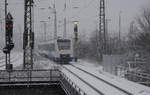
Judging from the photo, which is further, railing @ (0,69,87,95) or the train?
the train

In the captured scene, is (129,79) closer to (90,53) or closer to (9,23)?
(9,23)

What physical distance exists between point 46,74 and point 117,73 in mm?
6962

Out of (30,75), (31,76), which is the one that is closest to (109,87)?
(30,75)

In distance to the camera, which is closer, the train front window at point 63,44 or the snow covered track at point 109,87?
the snow covered track at point 109,87

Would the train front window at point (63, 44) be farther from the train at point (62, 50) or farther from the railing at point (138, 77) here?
the railing at point (138, 77)

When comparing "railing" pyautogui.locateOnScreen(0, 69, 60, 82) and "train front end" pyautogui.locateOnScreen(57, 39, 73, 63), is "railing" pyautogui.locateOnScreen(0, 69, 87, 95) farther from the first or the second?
"train front end" pyautogui.locateOnScreen(57, 39, 73, 63)

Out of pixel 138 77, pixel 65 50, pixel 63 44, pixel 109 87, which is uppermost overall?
pixel 63 44

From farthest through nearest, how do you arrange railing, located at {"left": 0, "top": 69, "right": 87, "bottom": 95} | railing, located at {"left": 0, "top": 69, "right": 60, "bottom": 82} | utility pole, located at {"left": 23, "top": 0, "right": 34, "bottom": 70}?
1. utility pole, located at {"left": 23, "top": 0, "right": 34, "bottom": 70}
2. railing, located at {"left": 0, "top": 69, "right": 60, "bottom": 82}
3. railing, located at {"left": 0, "top": 69, "right": 87, "bottom": 95}

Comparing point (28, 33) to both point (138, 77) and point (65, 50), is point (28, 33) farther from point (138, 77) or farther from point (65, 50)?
point (65, 50)

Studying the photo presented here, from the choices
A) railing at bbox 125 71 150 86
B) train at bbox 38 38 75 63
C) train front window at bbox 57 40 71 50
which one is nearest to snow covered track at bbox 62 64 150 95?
Answer: railing at bbox 125 71 150 86

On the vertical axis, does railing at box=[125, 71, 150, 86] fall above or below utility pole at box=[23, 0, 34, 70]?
below

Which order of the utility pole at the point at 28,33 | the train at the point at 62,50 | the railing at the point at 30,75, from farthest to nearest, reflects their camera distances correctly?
the train at the point at 62,50 → the utility pole at the point at 28,33 → the railing at the point at 30,75

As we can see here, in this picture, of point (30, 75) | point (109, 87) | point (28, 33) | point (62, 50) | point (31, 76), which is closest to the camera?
point (109, 87)

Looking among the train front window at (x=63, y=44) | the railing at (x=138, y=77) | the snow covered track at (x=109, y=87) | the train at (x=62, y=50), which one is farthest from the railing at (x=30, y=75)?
the train front window at (x=63, y=44)
